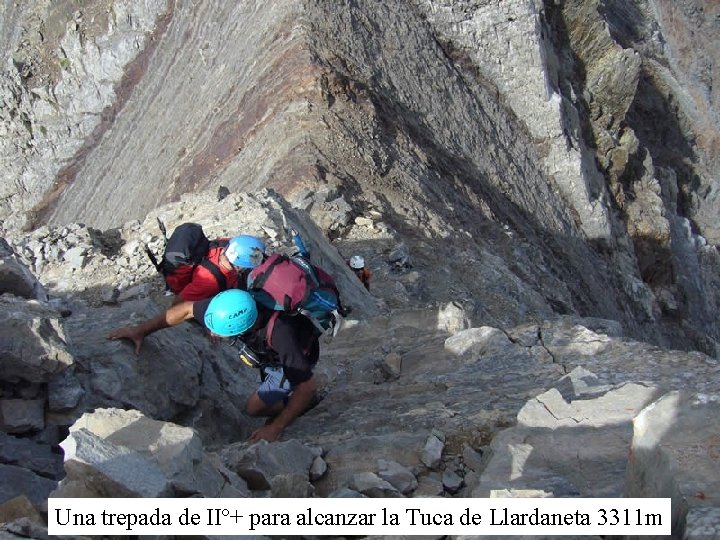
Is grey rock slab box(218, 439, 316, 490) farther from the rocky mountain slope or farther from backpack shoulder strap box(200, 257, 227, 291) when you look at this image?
backpack shoulder strap box(200, 257, 227, 291)

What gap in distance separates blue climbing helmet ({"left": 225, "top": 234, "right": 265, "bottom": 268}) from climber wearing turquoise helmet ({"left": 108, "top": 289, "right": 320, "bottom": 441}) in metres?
0.46

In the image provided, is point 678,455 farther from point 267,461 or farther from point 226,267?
point 226,267

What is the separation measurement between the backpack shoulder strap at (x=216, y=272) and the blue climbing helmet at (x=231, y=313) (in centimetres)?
79

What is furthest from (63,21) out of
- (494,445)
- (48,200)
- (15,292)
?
(494,445)

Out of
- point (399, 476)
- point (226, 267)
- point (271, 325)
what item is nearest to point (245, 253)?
point (226, 267)

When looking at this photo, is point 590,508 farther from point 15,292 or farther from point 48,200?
point 48,200

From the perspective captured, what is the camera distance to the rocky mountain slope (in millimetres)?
6773

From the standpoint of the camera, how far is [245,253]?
7168mm

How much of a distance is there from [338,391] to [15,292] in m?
3.25

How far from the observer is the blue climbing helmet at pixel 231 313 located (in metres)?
6.55

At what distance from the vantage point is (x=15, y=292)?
25.6ft
